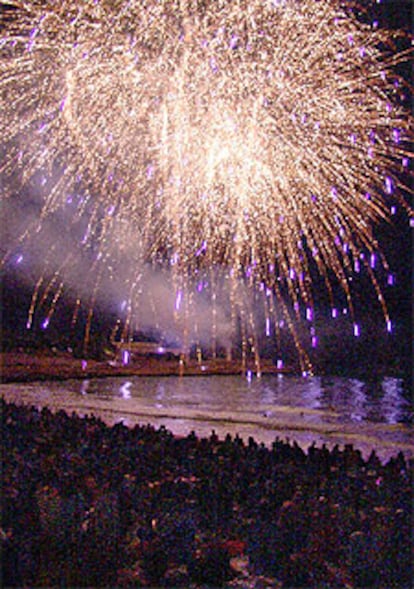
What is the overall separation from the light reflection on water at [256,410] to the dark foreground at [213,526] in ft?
15.0

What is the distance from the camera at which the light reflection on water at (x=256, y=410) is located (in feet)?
37.7

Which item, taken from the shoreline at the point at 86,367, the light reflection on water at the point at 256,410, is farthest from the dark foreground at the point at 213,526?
the shoreline at the point at 86,367

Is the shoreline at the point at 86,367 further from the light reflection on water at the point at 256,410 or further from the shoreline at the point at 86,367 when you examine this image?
the light reflection on water at the point at 256,410

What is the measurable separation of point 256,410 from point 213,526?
36.0ft

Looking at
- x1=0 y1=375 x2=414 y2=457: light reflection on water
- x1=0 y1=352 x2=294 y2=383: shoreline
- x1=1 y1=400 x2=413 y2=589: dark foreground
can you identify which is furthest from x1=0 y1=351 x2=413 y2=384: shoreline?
x1=1 y1=400 x2=413 y2=589: dark foreground

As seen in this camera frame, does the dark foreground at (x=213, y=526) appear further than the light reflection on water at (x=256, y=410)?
No

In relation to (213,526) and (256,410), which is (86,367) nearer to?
(256,410)

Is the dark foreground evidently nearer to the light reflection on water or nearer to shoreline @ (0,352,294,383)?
the light reflection on water

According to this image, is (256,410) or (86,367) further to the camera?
(86,367)

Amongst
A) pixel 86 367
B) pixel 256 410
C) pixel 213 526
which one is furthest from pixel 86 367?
pixel 213 526

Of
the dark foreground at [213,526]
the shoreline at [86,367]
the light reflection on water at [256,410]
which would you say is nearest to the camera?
the dark foreground at [213,526]

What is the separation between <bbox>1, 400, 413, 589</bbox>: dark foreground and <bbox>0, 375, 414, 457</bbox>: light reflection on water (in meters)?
4.56

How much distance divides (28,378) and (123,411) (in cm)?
1210

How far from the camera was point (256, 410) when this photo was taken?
51.2ft
